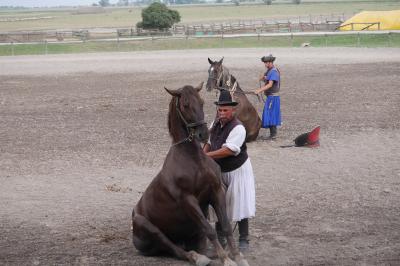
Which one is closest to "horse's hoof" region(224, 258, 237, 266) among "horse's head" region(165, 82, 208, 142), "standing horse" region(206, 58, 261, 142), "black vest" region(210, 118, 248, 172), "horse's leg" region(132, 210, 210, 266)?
"horse's leg" region(132, 210, 210, 266)

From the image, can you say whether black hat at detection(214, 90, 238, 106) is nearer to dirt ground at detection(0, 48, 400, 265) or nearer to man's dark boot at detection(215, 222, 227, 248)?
man's dark boot at detection(215, 222, 227, 248)

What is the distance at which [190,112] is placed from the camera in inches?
271

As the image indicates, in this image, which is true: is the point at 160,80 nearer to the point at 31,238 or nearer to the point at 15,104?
the point at 15,104

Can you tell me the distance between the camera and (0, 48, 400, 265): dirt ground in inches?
307

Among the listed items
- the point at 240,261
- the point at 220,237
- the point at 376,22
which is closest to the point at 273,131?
the point at 220,237

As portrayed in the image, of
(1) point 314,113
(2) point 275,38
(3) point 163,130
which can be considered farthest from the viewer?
(2) point 275,38

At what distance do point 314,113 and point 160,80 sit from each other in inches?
390

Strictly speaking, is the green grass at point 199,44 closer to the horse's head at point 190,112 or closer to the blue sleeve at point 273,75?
the blue sleeve at point 273,75

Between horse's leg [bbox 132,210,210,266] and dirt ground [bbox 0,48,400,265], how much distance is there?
0.44 feet

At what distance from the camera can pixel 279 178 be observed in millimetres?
10977

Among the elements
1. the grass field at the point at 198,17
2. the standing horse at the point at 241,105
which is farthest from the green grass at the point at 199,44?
the grass field at the point at 198,17

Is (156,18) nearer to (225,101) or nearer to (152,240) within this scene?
(225,101)

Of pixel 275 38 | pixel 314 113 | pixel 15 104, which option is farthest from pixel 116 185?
pixel 275 38

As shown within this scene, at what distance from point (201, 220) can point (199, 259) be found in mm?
440
